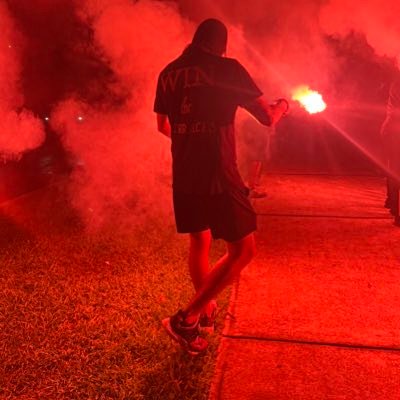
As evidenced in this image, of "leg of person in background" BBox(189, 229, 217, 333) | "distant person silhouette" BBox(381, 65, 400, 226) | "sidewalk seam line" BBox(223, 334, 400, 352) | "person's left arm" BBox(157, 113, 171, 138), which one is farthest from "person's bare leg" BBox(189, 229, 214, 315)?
"distant person silhouette" BBox(381, 65, 400, 226)

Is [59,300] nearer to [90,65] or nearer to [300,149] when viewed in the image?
[90,65]

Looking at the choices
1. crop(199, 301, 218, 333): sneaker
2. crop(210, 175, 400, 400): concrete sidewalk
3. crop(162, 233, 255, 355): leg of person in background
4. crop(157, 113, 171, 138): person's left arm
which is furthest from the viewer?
crop(199, 301, 218, 333): sneaker

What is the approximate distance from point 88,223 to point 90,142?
1.97 meters

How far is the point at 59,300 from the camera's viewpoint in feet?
11.3

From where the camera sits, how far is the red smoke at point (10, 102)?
473cm

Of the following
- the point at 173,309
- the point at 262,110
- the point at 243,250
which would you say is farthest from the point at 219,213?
the point at 173,309

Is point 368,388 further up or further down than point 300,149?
further down

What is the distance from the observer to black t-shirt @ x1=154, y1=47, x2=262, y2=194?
7.90ft

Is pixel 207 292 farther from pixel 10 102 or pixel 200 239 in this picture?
pixel 10 102

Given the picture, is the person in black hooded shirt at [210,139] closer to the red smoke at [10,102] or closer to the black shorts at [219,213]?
the black shorts at [219,213]

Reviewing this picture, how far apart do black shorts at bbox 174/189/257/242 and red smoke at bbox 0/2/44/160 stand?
289 centimetres

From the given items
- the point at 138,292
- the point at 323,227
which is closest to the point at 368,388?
the point at 138,292

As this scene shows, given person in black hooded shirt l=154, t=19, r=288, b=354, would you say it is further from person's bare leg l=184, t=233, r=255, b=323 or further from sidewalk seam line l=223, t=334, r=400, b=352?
sidewalk seam line l=223, t=334, r=400, b=352

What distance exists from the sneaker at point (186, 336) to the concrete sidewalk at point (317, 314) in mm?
159
